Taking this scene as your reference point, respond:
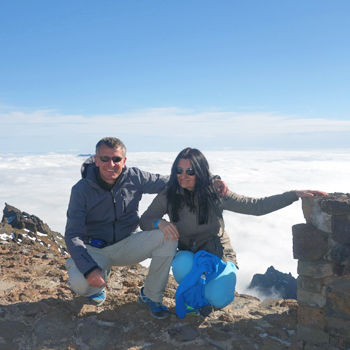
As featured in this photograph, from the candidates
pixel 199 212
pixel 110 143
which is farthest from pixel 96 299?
pixel 110 143

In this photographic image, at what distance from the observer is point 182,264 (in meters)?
4.14

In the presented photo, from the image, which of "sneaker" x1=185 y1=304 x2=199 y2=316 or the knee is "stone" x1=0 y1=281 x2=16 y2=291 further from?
"sneaker" x1=185 y1=304 x2=199 y2=316

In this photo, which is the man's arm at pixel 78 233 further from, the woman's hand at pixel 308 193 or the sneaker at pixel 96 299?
the woman's hand at pixel 308 193

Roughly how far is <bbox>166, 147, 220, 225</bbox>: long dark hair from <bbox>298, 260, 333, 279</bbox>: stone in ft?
4.11

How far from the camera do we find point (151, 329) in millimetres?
3900

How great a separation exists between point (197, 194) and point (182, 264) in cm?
90

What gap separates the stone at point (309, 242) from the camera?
362 cm

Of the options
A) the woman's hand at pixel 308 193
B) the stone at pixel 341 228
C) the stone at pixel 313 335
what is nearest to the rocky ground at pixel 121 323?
the stone at pixel 313 335

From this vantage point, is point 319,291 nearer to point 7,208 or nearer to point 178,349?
point 178,349

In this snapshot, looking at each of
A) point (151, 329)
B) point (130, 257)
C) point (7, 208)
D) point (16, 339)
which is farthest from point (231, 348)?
point (7, 208)

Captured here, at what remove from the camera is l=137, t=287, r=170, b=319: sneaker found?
408cm

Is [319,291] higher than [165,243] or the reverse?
the reverse

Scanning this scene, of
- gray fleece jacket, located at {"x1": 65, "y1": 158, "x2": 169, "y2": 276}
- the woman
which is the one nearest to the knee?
the woman

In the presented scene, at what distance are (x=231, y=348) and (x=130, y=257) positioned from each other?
164cm
